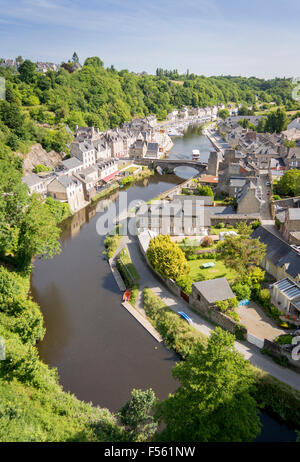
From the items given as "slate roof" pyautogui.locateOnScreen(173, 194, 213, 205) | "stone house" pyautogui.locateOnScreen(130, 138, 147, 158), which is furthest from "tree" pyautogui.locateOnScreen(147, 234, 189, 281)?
"stone house" pyautogui.locateOnScreen(130, 138, 147, 158)

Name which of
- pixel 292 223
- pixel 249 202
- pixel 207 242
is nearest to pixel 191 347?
pixel 207 242

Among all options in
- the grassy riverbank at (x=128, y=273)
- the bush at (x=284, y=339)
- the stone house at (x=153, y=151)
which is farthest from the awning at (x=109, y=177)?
the bush at (x=284, y=339)

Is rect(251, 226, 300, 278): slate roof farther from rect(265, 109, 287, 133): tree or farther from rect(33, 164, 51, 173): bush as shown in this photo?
rect(265, 109, 287, 133): tree

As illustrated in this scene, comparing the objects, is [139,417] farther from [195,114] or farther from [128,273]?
[195,114]

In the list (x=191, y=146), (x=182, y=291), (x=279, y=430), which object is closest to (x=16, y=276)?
(x=182, y=291)

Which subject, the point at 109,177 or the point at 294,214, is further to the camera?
the point at 109,177
